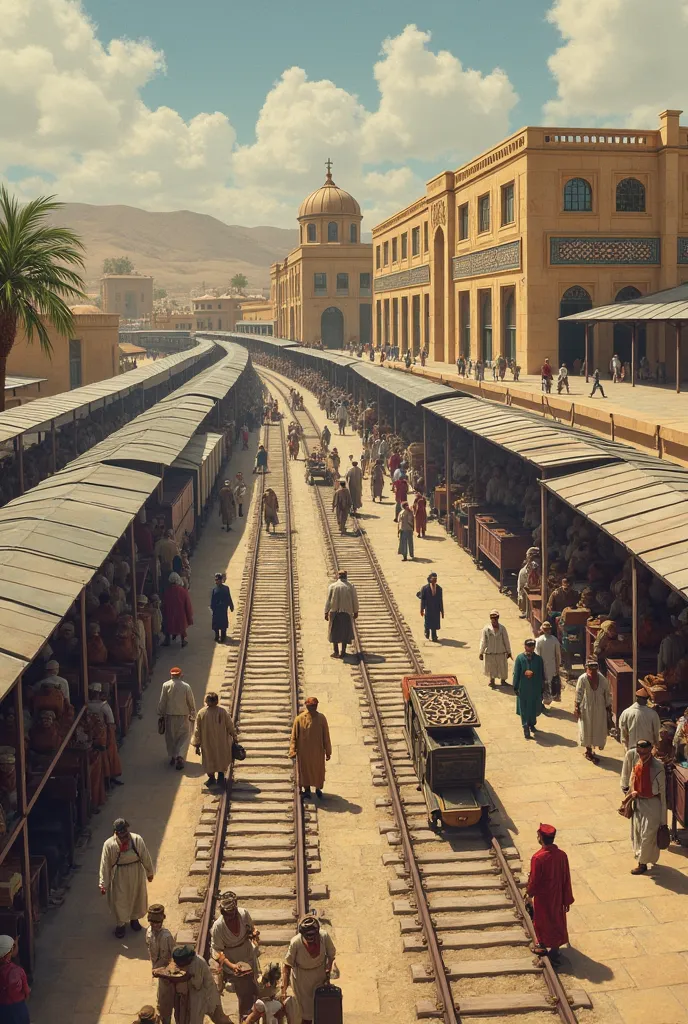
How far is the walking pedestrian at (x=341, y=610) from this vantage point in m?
17.5

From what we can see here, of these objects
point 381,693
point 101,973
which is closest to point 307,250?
point 381,693

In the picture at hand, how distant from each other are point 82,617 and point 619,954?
22.1 ft

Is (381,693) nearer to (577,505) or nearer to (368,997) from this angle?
(577,505)

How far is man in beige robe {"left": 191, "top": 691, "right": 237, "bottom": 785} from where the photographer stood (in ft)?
41.7

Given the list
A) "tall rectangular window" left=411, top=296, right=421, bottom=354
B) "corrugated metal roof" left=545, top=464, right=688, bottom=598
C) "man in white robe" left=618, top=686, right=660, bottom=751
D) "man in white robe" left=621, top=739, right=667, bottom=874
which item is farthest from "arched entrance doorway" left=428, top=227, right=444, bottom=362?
"man in white robe" left=621, top=739, right=667, bottom=874

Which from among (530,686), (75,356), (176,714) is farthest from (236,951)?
(75,356)

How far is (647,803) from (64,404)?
2186cm

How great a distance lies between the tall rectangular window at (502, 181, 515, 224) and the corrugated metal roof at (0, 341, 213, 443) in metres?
14.7

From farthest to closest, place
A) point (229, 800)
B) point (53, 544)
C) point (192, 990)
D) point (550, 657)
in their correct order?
point (550, 657) < point (53, 544) < point (229, 800) < point (192, 990)

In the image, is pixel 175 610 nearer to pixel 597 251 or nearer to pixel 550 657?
pixel 550 657

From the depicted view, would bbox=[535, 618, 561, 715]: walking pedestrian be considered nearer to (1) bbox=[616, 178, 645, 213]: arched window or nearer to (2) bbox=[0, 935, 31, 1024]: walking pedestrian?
(2) bbox=[0, 935, 31, 1024]: walking pedestrian

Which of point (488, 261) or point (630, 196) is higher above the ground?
point (630, 196)

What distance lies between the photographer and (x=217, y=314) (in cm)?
15150

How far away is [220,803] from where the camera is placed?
1234 cm
